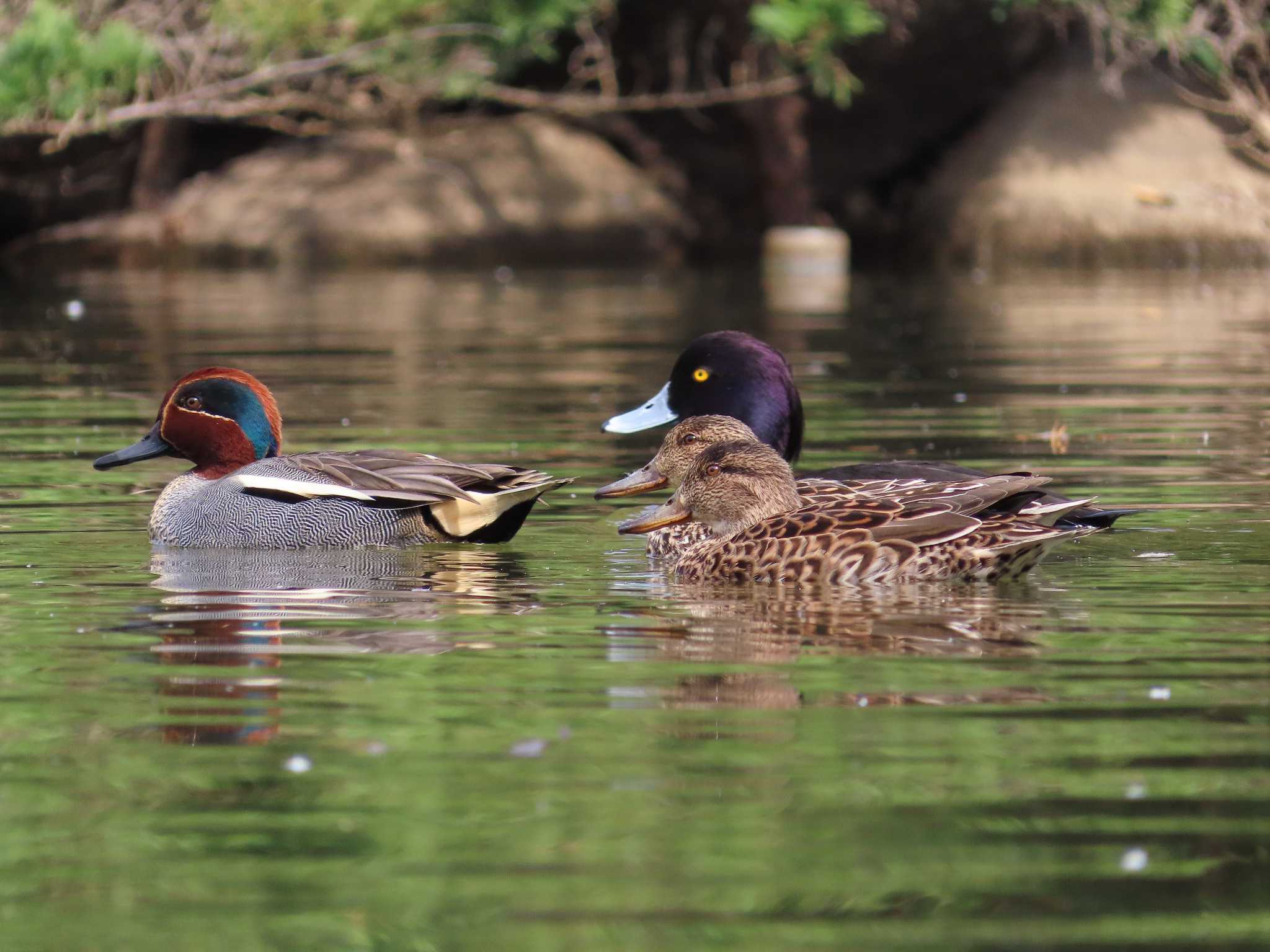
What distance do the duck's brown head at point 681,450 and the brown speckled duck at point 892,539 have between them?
1.91ft

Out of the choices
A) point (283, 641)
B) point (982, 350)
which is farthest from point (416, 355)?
point (283, 641)

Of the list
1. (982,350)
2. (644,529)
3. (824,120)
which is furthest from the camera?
(824,120)

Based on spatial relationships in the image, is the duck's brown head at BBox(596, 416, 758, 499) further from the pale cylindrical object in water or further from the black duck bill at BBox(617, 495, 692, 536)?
the pale cylindrical object in water

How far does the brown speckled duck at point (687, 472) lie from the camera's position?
7.25m

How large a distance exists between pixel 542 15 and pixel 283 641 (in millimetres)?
16894

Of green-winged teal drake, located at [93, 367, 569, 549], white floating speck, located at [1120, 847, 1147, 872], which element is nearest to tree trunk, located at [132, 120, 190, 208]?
green-winged teal drake, located at [93, 367, 569, 549]

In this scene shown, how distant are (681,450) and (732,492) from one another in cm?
51

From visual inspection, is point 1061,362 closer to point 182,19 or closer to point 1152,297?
point 1152,297

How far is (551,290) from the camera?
79.8ft

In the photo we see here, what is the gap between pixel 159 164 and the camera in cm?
2845

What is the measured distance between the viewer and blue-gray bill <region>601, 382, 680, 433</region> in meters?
9.22

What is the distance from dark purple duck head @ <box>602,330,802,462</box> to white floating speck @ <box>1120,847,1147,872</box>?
4959 mm

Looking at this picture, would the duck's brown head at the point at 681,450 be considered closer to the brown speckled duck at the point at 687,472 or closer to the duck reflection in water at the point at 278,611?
the brown speckled duck at the point at 687,472

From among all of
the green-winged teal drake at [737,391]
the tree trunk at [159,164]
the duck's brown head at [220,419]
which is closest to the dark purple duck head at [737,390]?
the green-winged teal drake at [737,391]
